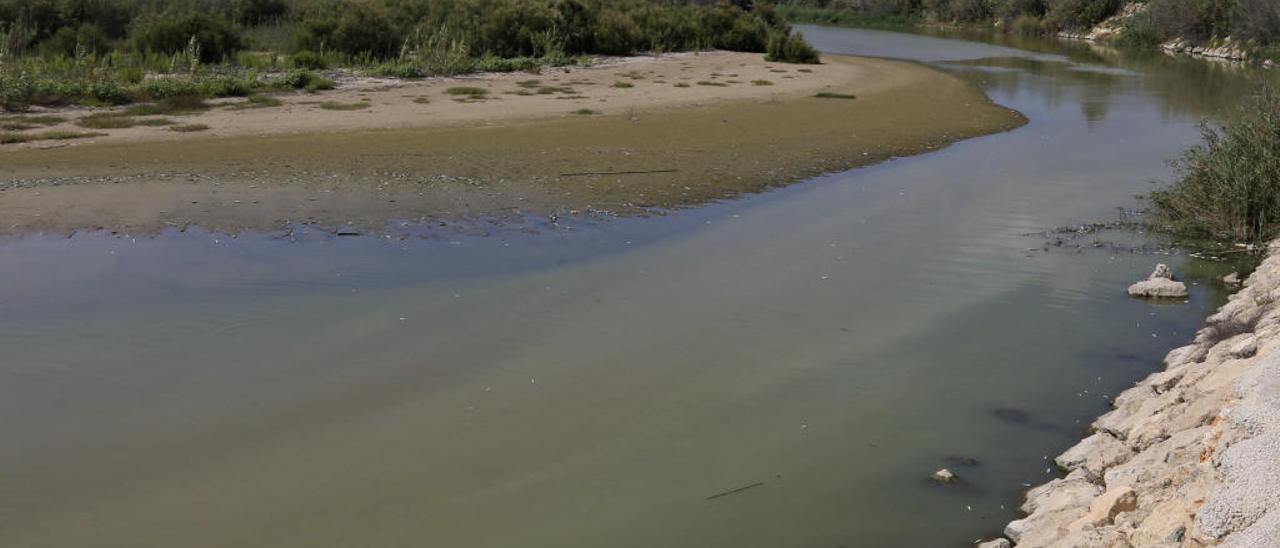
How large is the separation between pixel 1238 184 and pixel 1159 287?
2305mm

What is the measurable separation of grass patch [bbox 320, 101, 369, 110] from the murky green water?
802 centimetres

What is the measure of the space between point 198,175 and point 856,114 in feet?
42.2

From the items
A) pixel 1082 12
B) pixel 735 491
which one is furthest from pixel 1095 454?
pixel 1082 12

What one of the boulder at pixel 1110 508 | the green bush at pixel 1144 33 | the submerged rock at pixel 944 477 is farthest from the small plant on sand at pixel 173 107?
the green bush at pixel 1144 33

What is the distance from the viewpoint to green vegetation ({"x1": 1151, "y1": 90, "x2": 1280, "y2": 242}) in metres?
12.7

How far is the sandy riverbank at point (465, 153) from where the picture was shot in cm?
1355

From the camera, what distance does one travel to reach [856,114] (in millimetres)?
22859

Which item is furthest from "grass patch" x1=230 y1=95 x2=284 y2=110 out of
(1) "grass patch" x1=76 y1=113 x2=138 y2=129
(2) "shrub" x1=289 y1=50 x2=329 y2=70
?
(2) "shrub" x1=289 y1=50 x2=329 y2=70

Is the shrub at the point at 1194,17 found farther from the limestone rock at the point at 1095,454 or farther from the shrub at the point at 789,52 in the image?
the limestone rock at the point at 1095,454

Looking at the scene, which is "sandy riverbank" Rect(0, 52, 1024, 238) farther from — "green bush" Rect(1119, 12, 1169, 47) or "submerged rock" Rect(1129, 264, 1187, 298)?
"green bush" Rect(1119, 12, 1169, 47)

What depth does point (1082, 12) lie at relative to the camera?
6456 cm

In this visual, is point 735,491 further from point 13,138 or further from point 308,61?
point 308,61

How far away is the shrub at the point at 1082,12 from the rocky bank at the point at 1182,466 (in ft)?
199

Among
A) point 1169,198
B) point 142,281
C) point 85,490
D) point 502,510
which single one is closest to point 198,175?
point 142,281
